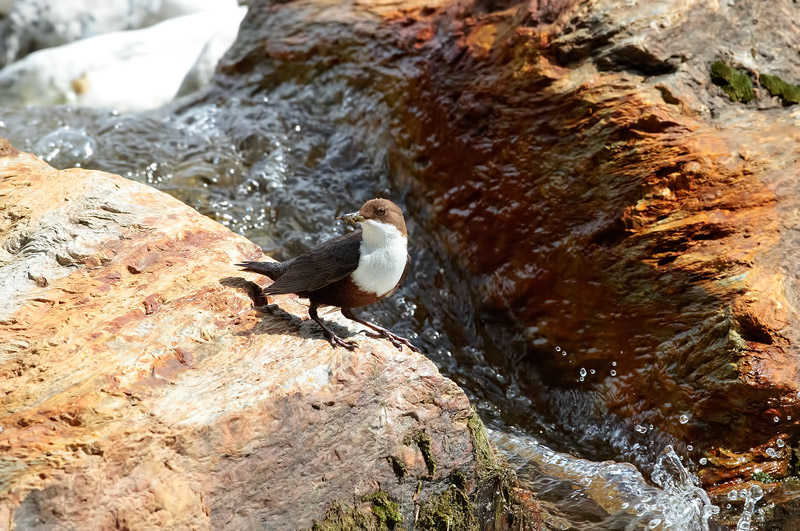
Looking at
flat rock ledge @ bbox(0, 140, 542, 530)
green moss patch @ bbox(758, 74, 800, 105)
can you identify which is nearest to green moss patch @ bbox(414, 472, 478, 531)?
flat rock ledge @ bbox(0, 140, 542, 530)

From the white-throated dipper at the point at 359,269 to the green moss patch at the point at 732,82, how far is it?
283 cm

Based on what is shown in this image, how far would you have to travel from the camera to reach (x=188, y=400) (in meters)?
2.96

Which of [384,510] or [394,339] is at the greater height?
[394,339]

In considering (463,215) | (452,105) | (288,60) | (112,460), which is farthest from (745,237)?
(288,60)

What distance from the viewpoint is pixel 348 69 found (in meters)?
7.26

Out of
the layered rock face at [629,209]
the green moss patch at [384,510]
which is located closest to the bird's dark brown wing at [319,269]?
the green moss patch at [384,510]

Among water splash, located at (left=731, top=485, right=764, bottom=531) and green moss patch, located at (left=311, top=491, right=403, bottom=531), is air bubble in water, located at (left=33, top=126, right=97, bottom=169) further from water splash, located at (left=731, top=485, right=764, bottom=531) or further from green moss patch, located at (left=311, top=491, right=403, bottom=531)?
water splash, located at (left=731, top=485, right=764, bottom=531)

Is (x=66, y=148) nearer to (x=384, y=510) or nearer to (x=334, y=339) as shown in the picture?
(x=334, y=339)

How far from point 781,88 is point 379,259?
340cm

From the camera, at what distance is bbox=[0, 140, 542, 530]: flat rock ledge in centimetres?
270

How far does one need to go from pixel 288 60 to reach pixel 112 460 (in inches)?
224

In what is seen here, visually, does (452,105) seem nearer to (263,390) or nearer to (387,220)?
(387,220)

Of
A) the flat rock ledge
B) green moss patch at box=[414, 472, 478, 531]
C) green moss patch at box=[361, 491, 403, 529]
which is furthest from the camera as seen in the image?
green moss patch at box=[414, 472, 478, 531]

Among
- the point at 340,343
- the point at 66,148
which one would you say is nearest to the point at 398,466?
the point at 340,343
